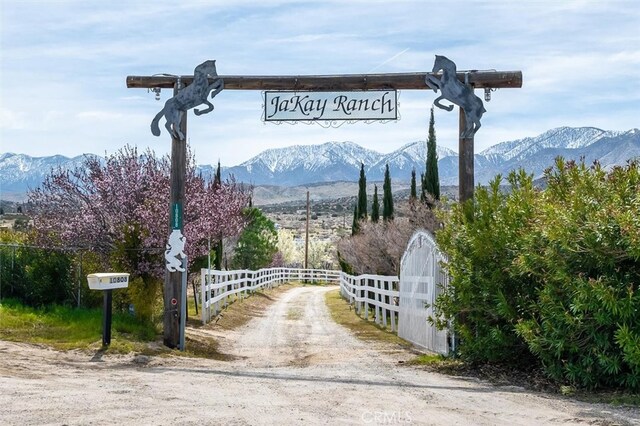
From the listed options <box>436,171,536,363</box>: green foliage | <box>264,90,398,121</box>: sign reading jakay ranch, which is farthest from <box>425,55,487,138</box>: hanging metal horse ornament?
<box>436,171,536,363</box>: green foliage

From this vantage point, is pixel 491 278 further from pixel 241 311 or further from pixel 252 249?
pixel 252 249

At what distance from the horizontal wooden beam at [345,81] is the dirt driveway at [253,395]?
4360mm

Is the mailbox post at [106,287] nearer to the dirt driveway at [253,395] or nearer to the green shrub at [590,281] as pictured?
the dirt driveway at [253,395]

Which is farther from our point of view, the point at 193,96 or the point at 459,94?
the point at 193,96

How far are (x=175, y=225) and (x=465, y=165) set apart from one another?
4760 mm

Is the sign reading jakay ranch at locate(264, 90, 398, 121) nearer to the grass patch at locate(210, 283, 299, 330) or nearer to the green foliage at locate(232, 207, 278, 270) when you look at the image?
the grass patch at locate(210, 283, 299, 330)

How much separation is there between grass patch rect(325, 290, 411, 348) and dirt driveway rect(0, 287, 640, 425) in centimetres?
391

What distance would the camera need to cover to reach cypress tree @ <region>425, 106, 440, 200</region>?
33.7 metres

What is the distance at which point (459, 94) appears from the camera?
12766mm

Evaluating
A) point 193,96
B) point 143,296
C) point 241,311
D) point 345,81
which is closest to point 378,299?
point 241,311

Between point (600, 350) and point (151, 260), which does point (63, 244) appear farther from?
point (600, 350)

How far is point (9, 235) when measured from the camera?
19.7 meters

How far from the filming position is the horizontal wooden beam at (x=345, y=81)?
12797 mm

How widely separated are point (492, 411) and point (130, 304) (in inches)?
369
